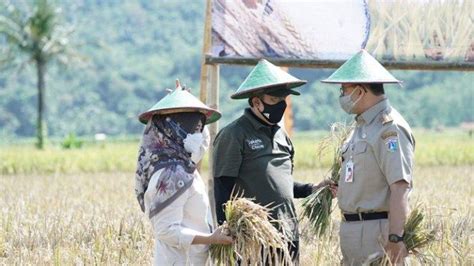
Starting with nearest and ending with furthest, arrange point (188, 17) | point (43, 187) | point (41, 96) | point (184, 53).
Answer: point (43, 187), point (41, 96), point (184, 53), point (188, 17)

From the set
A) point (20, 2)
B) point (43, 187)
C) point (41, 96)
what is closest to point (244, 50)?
point (43, 187)

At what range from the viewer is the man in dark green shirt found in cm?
742

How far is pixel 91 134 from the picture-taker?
11844cm

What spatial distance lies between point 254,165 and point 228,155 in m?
0.17

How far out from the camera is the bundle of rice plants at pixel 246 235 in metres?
6.73

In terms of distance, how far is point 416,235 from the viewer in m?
7.25

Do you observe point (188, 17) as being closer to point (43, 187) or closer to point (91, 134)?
point (91, 134)

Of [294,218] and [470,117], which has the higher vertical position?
[294,218]

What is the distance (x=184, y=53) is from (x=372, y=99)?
13233 cm

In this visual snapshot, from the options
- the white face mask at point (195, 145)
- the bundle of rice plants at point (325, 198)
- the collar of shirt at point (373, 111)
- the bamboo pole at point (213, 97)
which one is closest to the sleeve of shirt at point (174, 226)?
the white face mask at point (195, 145)

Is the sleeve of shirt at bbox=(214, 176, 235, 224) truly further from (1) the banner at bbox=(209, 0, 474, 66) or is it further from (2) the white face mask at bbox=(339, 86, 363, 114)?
(1) the banner at bbox=(209, 0, 474, 66)

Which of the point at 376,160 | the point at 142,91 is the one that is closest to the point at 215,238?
the point at 376,160

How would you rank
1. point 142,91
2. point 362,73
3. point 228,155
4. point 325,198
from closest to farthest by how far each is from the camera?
point 362,73 → point 228,155 → point 325,198 → point 142,91

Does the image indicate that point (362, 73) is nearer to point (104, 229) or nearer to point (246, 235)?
point (246, 235)
